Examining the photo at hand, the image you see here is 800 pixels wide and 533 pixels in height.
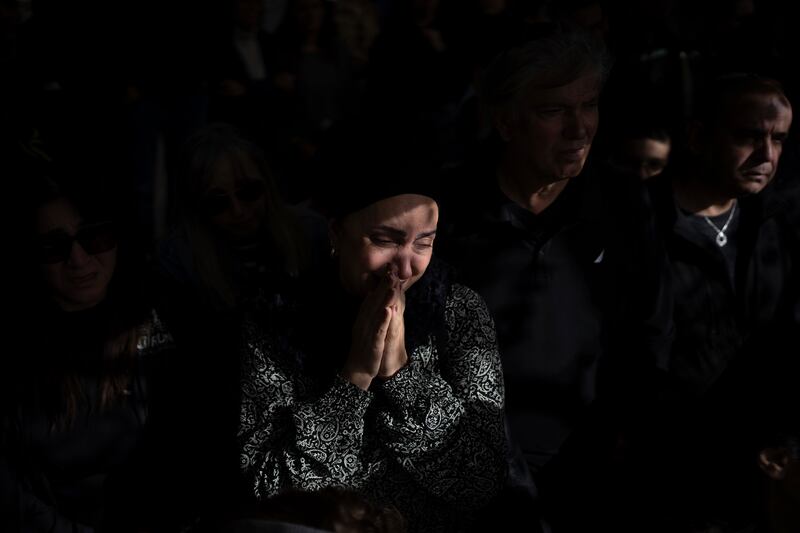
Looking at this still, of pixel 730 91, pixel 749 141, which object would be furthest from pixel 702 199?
pixel 730 91

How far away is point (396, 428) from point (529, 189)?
1103mm

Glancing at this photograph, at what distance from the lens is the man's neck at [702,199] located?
3.25 m

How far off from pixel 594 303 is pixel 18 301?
192cm

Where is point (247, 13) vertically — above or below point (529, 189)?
below

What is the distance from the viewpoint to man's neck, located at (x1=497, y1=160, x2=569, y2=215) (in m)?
2.90

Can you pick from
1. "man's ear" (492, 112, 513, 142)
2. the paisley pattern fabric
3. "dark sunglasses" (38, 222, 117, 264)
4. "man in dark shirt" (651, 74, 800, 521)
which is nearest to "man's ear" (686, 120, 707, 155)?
"man in dark shirt" (651, 74, 800, 521)

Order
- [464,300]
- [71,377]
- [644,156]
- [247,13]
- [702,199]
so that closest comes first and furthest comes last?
1. [464,300]
2. [71,377]
3. [702,199]
4. [644,156]
5. [247,13]

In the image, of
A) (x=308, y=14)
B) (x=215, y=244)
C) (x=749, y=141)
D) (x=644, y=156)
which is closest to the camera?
(x=749, y=141)

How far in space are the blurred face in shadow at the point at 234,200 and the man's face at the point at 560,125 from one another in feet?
4.29

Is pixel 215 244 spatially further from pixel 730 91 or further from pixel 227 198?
pixel 730 91

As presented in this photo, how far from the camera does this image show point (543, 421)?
9.32 feet

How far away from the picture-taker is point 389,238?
2186 millimetres

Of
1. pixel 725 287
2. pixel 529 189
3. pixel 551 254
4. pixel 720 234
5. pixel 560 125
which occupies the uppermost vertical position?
pixel 560 125

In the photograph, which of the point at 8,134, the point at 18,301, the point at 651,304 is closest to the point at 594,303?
the point at 651,304
